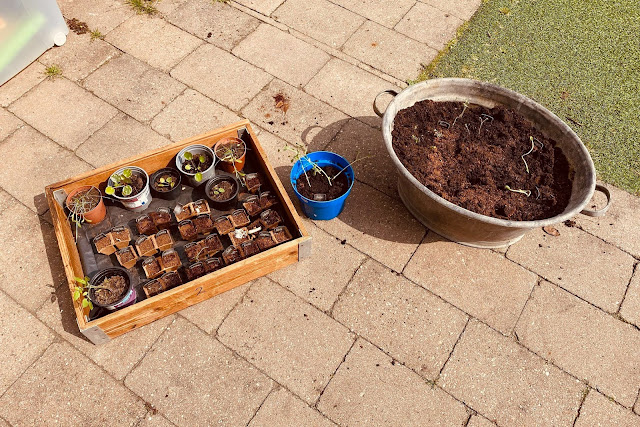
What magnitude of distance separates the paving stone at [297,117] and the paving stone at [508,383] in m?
2.07

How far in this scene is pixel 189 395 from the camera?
110 inches

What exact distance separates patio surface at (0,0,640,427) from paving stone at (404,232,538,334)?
0.01 meters

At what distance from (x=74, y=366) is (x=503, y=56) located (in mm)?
4767

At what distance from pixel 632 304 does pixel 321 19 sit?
3.93 metres

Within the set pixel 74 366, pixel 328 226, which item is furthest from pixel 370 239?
pixel 74 366

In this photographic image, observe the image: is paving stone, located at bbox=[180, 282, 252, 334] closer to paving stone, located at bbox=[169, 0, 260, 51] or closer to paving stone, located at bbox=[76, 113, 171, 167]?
paving stone, located at bbox=[76, 113, 171, 167]

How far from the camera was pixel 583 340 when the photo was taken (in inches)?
120

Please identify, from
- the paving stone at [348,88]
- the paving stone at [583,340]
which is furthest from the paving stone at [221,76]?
the paving stone at [583,340]

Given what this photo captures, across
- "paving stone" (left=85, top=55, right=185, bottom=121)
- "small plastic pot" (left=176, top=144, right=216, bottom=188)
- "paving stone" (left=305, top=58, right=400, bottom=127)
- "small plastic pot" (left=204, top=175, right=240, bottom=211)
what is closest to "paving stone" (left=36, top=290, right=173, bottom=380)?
"small plastic pot" (left=204, top=175, right=240, bottom=211)

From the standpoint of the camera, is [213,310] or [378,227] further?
[378,227]

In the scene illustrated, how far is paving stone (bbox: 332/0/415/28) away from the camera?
15.7ft

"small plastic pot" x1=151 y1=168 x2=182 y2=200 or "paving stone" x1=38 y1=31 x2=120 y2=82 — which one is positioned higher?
"paving stone" x1=38 y1=31 x2=120 y2=82

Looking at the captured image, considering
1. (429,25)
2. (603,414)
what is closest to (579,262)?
(603,414)

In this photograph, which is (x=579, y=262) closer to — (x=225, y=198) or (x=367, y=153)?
(x=367, y=153)
